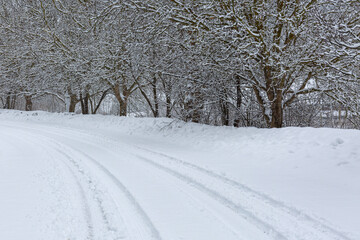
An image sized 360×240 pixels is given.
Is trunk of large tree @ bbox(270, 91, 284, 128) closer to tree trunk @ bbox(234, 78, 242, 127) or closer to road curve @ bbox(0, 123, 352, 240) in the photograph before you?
tree trunk @ bbox(234, 78, 242, 127)

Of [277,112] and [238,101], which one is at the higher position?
[238,101]

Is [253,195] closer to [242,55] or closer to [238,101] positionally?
[242,55]

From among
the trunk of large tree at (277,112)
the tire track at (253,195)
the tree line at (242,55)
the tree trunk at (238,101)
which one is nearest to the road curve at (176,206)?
the tire track at (253,195)

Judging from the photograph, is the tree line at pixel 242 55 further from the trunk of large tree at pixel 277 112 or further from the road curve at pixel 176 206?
the road curve at pixel 176 206

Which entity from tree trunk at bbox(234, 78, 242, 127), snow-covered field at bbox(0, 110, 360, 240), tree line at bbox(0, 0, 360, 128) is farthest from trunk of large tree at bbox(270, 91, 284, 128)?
tree trunk at bbox(234, 78, 242, 127)

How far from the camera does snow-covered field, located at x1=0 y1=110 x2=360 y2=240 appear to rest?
11.8 ft

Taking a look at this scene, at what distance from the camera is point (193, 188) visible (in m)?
5.12

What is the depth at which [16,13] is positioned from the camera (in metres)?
21.7

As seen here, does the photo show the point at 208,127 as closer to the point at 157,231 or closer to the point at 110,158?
the point at 110,158

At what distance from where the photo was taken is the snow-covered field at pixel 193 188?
3.58 m

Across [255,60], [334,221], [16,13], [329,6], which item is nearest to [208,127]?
[255,60]

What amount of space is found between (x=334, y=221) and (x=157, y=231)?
8.07 ft

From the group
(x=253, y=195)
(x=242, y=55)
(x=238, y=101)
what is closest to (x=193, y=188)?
(x=253, y=195)

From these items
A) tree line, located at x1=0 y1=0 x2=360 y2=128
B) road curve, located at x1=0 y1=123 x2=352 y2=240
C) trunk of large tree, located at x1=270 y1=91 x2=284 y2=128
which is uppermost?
tree line, located at x1=0 y1=0 x2=360 y2=128
